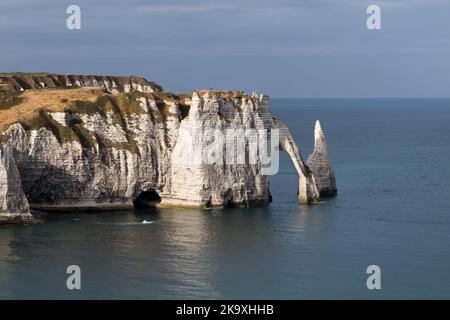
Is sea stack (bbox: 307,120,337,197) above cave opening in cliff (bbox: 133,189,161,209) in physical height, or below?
above

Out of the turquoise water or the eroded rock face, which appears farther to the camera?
the eroded rock face

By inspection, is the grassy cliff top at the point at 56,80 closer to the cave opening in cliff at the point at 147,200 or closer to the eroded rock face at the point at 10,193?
the cave opening in cliff at the point at 147,200

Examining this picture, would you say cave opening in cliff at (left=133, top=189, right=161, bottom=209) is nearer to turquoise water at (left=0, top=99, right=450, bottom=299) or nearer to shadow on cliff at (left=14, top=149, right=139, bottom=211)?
turquoise water at (left=0, top=99, right=450, bottom=299)

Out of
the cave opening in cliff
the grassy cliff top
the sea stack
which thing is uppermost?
the grassy cliff top

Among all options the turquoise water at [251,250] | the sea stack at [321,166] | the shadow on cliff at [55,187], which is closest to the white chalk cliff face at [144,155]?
the shadow on cliff at [55,187]

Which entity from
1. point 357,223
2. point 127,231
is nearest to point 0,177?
point 127,231

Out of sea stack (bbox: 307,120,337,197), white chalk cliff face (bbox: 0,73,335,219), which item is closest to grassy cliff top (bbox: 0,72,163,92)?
white chalk cliff face (bbox: 0,73,335,219)
